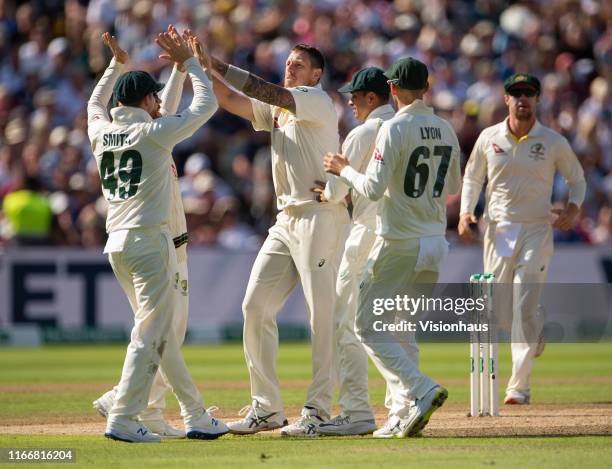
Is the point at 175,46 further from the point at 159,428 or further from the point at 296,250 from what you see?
the point at 159,428

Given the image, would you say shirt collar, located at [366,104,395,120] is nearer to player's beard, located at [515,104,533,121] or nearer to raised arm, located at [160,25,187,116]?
raised arm, located at [160,25,187,116]

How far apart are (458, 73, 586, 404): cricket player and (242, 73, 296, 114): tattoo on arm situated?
123 inches

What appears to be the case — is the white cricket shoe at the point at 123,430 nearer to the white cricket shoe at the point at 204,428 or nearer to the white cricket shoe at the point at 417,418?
the white cricket shoe at the point at 204,428

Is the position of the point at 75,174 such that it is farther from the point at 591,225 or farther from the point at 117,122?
the point at 117,122

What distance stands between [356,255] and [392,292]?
757mm

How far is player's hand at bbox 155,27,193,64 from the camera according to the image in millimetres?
9156

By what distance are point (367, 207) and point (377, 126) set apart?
25.8 inches

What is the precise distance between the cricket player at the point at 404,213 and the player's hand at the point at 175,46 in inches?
48.9

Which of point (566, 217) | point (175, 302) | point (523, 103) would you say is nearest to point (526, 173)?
point (566, 217)

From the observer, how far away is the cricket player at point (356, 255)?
9.46 meters

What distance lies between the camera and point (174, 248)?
9.24 metres

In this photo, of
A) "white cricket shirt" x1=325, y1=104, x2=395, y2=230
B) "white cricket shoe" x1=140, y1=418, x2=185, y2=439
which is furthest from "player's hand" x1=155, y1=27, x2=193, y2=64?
"white cricket shoe" x1=140, y1=418, x2=185, y2=439

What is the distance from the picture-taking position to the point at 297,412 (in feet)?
36.4

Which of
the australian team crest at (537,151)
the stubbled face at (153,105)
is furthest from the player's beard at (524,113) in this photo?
the stubbled face at (153,105)
